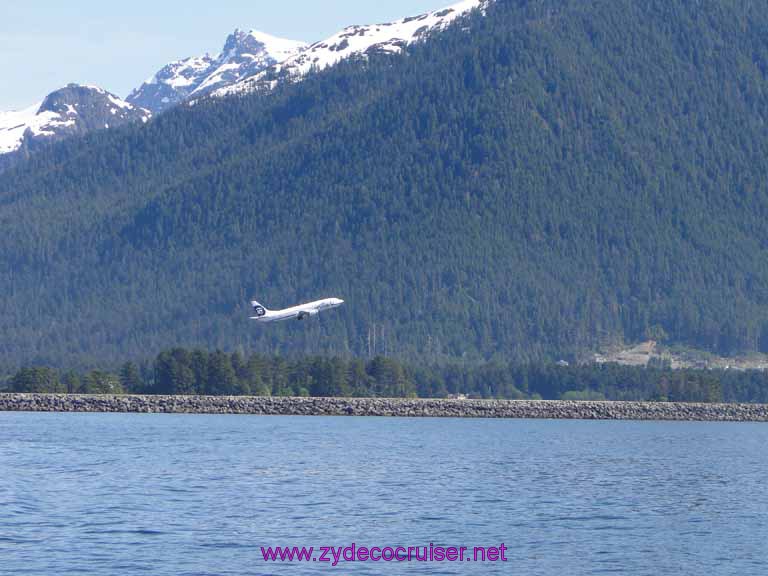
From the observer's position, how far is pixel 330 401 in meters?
186

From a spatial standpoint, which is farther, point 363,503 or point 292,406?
point 292,406

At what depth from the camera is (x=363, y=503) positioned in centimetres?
7538

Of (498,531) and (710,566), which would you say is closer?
(710,566)

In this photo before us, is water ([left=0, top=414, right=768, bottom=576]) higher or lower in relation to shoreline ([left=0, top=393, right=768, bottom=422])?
lower

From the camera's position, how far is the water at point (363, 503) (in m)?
59.0

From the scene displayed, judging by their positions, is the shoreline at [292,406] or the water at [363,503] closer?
the water at [363,503]

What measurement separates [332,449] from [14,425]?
40.0 metres

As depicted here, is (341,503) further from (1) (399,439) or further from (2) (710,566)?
(1) (399,439)

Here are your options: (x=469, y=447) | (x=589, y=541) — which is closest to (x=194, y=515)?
(x=589, y=541)

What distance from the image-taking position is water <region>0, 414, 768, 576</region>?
59.0 m

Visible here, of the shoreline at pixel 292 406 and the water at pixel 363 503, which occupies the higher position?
the shoreline at pixel 292 406

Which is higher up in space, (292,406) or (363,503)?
(292,406)

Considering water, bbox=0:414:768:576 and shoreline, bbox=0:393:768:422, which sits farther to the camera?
shoreline, bbox=0:393:768:422

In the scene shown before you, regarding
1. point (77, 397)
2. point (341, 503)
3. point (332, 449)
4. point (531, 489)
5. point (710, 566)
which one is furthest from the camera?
point (77, 397)
